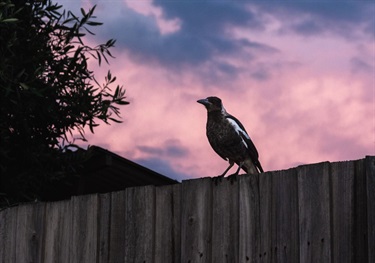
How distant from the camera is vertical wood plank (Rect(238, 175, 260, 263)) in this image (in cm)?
530

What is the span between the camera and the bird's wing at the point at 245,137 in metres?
7.09

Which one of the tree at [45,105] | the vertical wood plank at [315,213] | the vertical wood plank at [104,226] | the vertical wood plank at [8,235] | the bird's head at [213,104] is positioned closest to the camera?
the vertical wood plank at [315,213]

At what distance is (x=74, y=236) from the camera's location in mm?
6895

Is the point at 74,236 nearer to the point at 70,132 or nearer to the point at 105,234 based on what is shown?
the point at 105,234

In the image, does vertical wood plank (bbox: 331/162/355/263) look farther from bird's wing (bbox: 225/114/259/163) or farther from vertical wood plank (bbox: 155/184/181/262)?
bird's wing (bbox: 225/114/259/163)

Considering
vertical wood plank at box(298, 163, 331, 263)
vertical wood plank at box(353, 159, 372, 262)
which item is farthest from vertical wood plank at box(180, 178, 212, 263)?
vertical wood plank at box(353, 159, 372, 262)

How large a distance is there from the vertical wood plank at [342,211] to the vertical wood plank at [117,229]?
203 centimetres

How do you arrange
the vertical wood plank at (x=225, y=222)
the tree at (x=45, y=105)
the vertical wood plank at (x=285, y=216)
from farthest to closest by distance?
the tree at (x=45, y=105) < the vertical wood plank at (x=225, y=222) < the vertical wood plank at (x=285, y=216)

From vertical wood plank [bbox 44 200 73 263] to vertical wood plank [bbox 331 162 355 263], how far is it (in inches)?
109

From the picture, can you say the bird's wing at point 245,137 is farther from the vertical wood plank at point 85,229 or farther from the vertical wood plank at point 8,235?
the vertical wood plank at point 8,235

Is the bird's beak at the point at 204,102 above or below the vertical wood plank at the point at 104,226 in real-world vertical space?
above

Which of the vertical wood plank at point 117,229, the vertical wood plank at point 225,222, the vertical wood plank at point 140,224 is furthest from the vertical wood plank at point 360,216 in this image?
the vertical wood plank at point 117,229

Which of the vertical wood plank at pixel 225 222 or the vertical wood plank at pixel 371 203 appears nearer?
the vertical wood plank at pixel 371 203

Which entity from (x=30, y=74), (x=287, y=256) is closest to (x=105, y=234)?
(x=287, y=256)
